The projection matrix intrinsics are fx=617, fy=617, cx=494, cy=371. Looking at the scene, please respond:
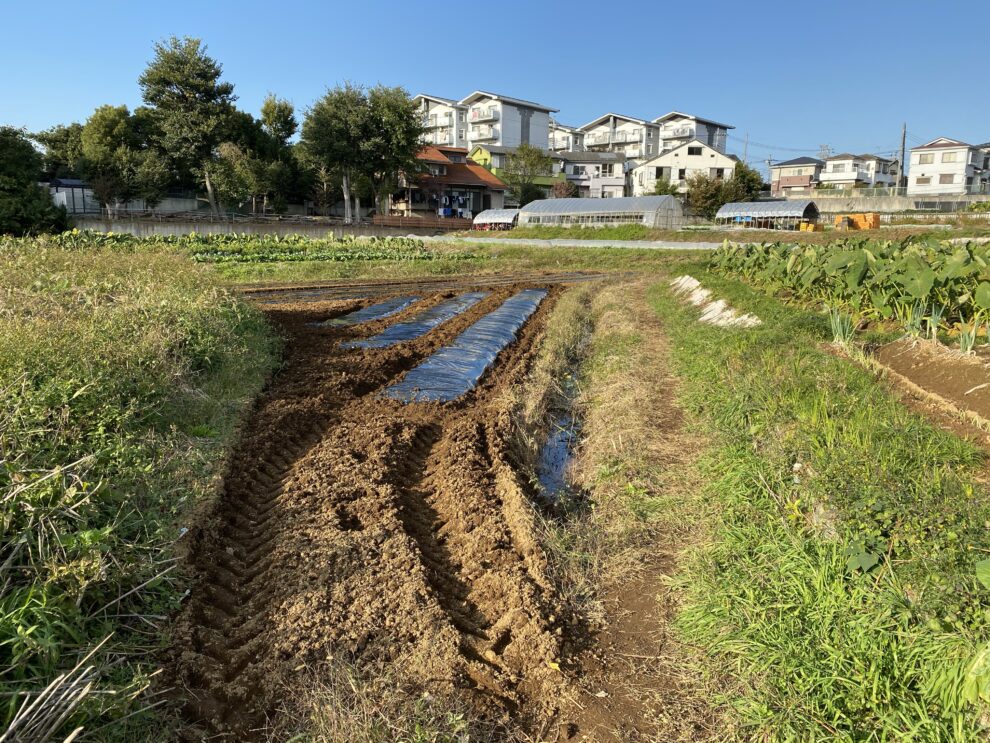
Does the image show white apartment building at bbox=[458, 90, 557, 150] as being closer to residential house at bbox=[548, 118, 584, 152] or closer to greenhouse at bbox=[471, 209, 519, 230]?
residential house at bbox=[548, 118, 584, 152]

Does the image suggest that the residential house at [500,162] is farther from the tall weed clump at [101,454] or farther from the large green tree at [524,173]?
the tall weed clump at [101,454]

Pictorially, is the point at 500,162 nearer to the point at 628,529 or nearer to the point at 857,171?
the point at 857,171

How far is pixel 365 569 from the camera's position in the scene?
12.6ft

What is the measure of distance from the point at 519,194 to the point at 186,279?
4879 cm

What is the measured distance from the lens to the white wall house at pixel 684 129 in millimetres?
69562

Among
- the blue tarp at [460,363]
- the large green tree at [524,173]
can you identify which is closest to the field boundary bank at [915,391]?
the blue tarp at [460,363]

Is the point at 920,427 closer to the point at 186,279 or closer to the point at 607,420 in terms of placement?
the point at 607,420

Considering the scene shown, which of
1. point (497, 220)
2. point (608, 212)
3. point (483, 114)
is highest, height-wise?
point (483, 114)

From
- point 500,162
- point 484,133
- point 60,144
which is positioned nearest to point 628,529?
point 60,144

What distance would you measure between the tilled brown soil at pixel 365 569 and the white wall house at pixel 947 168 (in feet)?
221

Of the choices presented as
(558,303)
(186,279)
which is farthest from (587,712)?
(558,303)

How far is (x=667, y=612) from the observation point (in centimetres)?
370

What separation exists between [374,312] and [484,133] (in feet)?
185

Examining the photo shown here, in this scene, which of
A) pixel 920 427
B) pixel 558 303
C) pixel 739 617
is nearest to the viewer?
pixel 739 617
